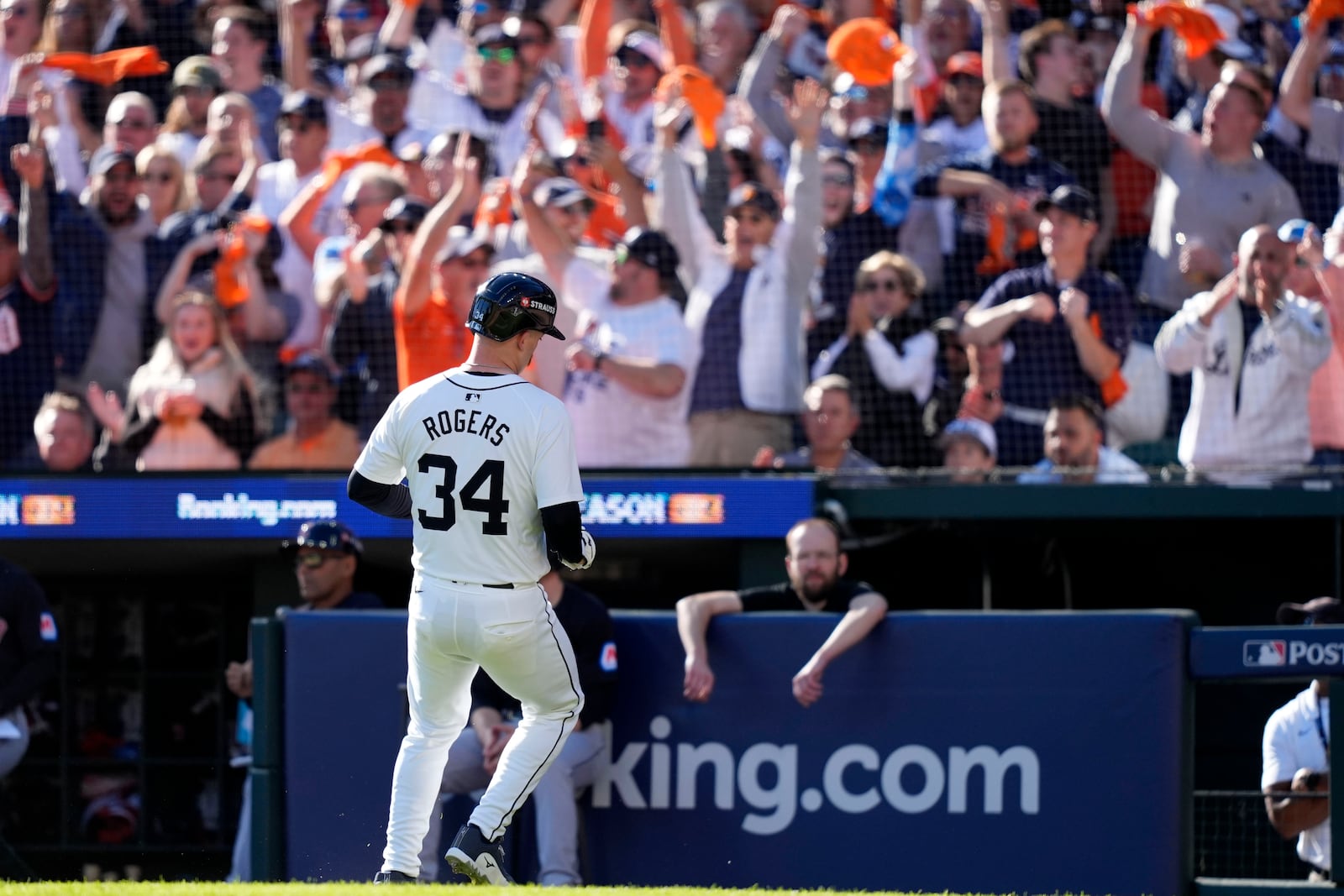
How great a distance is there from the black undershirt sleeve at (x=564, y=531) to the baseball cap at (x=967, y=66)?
5971 millimetres

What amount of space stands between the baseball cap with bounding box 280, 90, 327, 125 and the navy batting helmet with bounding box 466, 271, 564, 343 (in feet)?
19.4

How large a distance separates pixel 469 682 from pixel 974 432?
4087mm

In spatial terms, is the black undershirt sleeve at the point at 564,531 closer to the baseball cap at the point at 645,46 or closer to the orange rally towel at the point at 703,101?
the orange rally towel at the point at 703,101

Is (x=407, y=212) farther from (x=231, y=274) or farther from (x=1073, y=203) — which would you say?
(x=1073, y=203)

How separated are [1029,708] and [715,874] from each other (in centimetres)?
121

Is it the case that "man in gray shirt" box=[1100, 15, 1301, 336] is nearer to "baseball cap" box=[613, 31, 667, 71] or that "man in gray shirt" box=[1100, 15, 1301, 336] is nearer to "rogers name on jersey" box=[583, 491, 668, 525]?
"rogers name on jersey" box=[583, 491, 668, 525]

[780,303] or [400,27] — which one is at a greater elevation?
[400,27]

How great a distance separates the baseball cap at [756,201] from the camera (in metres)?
9.16

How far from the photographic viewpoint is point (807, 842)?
6633mm

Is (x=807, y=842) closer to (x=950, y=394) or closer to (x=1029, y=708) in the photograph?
(x=1029, y=708)

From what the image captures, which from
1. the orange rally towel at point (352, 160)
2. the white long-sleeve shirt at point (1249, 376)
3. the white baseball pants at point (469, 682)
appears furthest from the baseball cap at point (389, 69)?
the white baseball pants at point (469, 682)

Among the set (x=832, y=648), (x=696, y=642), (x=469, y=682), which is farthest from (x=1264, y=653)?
(x=469, y=682)

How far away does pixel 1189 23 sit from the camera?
9.84 m

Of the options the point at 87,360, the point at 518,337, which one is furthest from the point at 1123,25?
the point at 518,337
